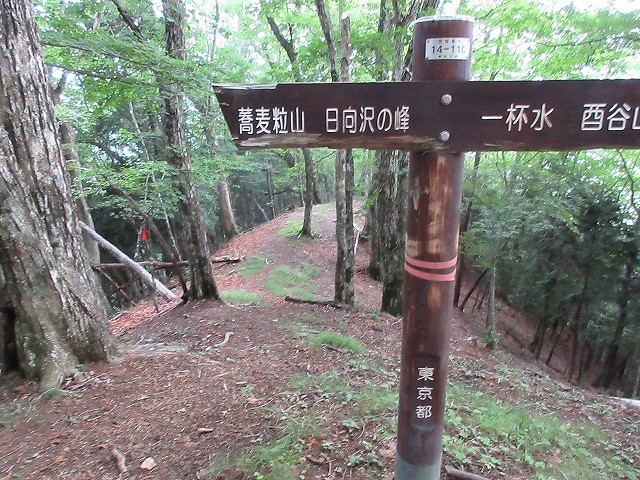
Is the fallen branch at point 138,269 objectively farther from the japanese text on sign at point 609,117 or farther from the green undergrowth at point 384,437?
the japanese text on sign at point 609,117

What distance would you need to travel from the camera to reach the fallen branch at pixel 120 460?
312 cm

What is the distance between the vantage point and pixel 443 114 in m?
2.12

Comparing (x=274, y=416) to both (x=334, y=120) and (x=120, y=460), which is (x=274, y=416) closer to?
(x=120, y=460)

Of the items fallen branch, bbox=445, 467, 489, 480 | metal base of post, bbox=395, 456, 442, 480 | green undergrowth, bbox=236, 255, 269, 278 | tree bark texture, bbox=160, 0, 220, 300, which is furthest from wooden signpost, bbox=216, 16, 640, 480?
green undergrowth, bbox=236, 255, 269, 278

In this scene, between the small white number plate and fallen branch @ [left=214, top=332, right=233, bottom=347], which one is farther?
fallen branch @ [left=214, top=332, right=233, bottom=347]

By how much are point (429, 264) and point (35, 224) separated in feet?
12.3

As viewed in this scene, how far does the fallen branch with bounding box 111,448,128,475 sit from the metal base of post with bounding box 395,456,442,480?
2081 millimetres

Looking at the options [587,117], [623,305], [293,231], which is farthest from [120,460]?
[623,305]

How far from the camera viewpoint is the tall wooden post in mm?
2152

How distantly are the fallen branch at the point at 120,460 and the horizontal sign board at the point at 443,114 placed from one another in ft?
8.84

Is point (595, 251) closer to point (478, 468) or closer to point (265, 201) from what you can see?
point (478, 468)

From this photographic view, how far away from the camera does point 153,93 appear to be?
6402mm

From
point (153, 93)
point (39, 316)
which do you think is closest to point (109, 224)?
point (153, 93)

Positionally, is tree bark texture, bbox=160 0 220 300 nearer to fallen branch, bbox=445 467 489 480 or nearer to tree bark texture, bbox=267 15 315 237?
tree bark texture, bbox=267 15 315 237
